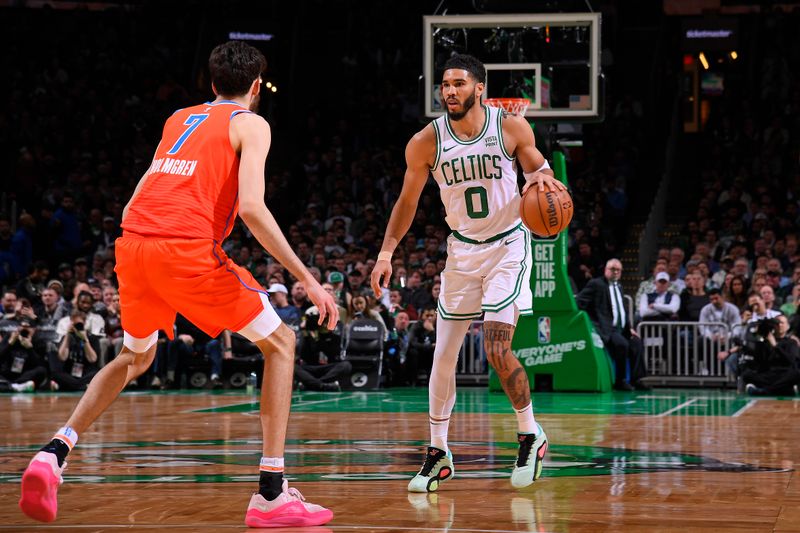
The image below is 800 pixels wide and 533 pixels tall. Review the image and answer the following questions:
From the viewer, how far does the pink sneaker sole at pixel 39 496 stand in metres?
4.71

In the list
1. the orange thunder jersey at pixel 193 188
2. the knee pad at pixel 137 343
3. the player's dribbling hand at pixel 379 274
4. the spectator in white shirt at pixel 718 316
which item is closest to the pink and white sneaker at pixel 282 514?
the knee pad at pixel 137 343

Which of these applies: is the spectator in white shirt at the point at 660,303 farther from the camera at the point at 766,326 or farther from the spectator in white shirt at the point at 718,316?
the camera at the point at 766,326

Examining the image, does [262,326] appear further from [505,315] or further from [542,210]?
[542,210]

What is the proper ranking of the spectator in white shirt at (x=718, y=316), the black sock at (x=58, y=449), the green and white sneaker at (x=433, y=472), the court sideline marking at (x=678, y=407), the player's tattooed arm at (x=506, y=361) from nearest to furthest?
the black sock at (x=58, y=449)
the green and white sneaker at (x=433, y=472)
the player's tattooed arm at (x=506, y=361)
the court sideline marking at (x=678, y=407)
the spectator in white shirt at (x=718, y=316)

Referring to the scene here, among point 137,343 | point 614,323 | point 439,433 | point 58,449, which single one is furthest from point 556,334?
point 58,449

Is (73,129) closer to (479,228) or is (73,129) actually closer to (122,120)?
(122,120)

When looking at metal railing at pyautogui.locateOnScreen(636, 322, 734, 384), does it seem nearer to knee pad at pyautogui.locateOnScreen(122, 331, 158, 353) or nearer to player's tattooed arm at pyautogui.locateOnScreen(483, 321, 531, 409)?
player's tattooed arm at pyautogui.locateOnScreen(483, 321, 531, 409)

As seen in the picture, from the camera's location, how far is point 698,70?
29.9 metres

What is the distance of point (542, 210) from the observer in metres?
6.37

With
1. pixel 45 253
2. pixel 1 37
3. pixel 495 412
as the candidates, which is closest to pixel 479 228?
pixel 495 412

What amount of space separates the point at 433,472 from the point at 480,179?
161 centimetres

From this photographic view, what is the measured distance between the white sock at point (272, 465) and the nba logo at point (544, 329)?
A: 34.6 feet

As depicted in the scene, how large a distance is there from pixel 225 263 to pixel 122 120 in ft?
69.4

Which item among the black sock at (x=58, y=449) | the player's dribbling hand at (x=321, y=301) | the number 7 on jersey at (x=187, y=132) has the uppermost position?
the number 7 on jersey at (x=187, y=132)
